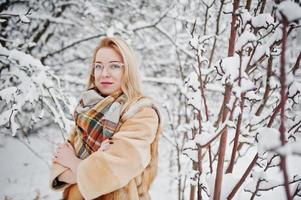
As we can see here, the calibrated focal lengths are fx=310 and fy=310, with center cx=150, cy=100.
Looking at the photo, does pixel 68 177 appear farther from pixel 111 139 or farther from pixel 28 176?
pixel 28 176

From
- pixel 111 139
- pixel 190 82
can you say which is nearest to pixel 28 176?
pixel 111 139

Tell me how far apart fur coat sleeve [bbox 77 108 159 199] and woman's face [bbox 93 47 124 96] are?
33 cm

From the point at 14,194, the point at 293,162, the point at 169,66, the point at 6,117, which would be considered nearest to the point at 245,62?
the point at 293,162

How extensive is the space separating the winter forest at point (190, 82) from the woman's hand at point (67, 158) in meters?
0.49

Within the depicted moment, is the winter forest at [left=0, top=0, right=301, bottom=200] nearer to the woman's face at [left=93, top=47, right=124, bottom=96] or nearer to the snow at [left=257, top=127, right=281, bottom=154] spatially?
the snow at [left=257, top=127, right=281, bottom=154]

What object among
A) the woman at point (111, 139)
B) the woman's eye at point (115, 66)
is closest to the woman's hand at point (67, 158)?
the woman at point (111, 139)

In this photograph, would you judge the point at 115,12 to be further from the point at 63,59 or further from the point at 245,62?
the point at 245,62

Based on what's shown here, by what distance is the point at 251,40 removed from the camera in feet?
2.87

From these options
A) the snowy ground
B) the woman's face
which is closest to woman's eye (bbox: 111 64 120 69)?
the woman's face

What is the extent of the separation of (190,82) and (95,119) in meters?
0.61

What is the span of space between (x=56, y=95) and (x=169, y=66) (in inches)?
153

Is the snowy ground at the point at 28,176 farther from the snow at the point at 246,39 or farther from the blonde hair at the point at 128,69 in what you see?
the snow at the point at 246,39

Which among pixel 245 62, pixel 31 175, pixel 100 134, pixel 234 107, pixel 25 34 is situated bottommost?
pixel 31 175

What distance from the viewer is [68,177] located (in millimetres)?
1521
